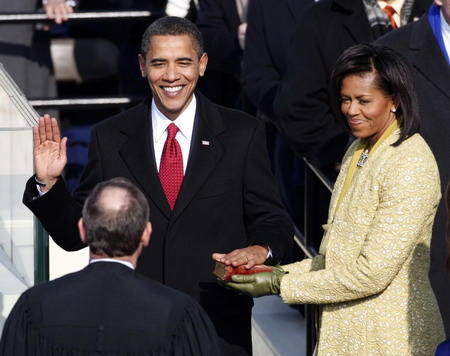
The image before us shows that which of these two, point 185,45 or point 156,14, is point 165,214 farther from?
Answer: point 156,14

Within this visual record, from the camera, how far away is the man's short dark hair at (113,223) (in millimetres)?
3574

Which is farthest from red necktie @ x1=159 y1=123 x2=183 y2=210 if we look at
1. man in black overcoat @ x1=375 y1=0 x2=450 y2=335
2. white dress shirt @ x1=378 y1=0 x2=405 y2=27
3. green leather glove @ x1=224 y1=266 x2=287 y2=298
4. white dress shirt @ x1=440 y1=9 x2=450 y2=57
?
white dress shirt @ x1=378 y1=0 x2=405 y2=27

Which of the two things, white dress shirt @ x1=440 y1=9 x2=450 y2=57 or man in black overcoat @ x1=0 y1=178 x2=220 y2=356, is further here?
white dress shirt @ x1=440 y1=9 x2=450 y2=57

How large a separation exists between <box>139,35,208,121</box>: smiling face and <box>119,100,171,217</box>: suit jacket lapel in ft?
0.39

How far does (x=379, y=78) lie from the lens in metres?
4.34

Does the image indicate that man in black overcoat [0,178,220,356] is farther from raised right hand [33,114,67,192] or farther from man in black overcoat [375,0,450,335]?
man in black overcoat [375,0,450,335]

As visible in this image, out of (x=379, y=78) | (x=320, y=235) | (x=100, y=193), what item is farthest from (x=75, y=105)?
(x=100, y=193)

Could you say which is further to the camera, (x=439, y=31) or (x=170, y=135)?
(x=439, y=31)

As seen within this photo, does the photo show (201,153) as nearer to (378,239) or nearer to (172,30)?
(172,30)

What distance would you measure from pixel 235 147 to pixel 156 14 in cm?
273

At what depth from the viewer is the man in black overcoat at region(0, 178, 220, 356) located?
3.53 metres

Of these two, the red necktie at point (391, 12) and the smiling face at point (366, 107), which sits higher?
the red necktie at point (391, 12)

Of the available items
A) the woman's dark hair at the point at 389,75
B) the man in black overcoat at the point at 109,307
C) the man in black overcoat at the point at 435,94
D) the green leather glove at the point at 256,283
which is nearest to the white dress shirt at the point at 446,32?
the man in black overcoat at the point at 435,94

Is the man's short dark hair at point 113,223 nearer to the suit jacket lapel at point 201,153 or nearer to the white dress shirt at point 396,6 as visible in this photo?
the suit jacket lapel at point 201,153
